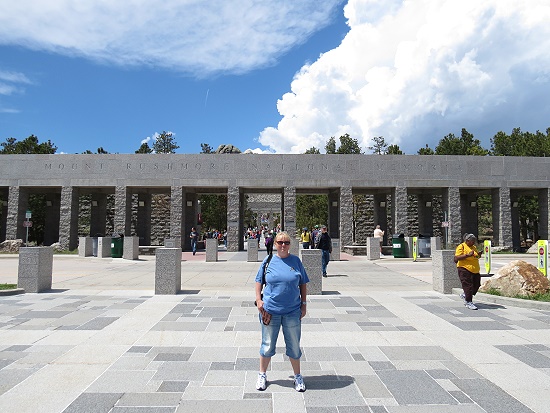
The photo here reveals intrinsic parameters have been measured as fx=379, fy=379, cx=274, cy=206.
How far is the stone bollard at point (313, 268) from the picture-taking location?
9449mm

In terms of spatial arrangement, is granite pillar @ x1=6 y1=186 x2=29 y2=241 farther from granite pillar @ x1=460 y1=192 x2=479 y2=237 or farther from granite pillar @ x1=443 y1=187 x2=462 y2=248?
granite pillar @ x1=460 y1=192 x2=479 y2=237

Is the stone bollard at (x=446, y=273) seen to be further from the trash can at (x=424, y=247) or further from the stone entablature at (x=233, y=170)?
the stone entablature at (x=233, y=170)

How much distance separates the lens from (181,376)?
4301 millimetres

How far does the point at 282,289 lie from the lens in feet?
12.9

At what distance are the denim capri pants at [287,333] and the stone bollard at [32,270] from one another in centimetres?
824

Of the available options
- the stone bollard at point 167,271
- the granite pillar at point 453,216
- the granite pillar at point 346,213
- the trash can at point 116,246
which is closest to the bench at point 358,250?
the granite pillar at point 346,213

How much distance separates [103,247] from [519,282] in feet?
65.0

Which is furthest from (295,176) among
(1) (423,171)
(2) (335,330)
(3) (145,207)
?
(2) (335,330)

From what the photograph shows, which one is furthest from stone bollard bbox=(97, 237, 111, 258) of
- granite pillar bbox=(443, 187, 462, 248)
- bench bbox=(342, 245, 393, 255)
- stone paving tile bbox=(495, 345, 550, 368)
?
granite pillar bbox=(443, 187, 462, 248)

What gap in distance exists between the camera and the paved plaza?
3.70 m

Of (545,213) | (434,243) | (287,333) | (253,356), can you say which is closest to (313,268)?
(253,356)

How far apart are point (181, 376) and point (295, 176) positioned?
2231 centimetres

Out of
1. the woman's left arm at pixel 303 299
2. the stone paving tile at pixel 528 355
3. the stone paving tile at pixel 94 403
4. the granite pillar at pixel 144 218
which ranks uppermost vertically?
the granite pillar at pixel 144 218

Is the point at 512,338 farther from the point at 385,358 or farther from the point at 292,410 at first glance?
the point at 292,410
